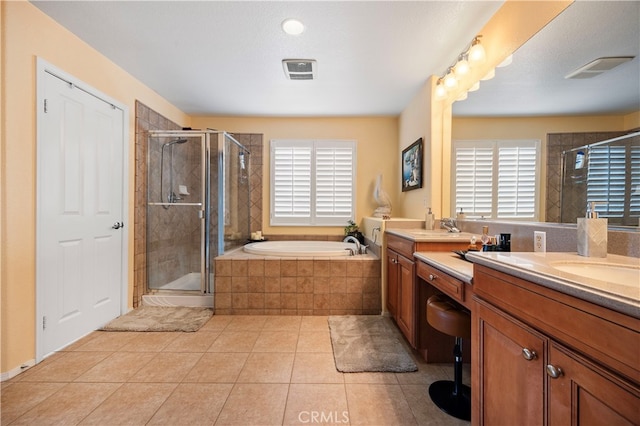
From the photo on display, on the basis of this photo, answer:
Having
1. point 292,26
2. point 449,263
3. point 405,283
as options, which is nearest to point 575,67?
point 449,263

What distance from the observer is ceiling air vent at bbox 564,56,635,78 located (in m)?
1.08

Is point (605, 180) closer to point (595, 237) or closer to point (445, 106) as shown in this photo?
point (595, 237)

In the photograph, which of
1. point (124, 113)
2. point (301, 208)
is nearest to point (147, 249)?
point (124, 113)

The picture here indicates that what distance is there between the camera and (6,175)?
1.61m

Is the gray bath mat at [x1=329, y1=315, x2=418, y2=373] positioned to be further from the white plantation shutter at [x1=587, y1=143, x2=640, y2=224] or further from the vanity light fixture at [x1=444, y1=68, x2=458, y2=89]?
the vanity light fixture at [x1=444, y1=68, x2=458, y2=89]

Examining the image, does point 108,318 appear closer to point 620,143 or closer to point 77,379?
point 77,379

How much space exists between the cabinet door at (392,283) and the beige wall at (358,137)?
1.35 meters

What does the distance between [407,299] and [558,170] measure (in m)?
1.21

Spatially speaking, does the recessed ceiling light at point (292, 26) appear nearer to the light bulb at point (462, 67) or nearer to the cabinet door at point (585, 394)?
the light bulb at point (462, 67)

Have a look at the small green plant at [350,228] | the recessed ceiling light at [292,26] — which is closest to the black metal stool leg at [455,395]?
the small green plant at [350,228]

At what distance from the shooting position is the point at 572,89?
1307 mm

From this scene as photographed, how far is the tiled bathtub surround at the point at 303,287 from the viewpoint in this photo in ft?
8.54

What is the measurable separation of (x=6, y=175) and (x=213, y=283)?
1771mm

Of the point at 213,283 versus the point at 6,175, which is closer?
the point at 6,175
